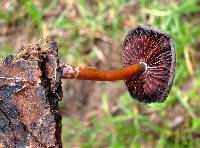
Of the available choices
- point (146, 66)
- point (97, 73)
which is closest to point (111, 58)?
point (146, 66)

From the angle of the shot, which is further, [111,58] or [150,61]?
[111,58]

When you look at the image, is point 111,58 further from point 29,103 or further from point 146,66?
point 29,103

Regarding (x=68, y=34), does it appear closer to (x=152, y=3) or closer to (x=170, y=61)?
(x=152, y=3)

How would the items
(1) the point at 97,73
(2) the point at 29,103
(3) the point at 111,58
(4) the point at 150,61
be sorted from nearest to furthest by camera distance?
(2) the point at 29,103 → (1) the point at 97,73 → (4) the point at 150,61 → (3) the point at 111,58

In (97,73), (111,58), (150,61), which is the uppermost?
(111,58)

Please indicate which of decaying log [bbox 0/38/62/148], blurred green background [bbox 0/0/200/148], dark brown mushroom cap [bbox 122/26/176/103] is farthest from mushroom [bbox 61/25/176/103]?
blurred green background [bbox 0/0/200/148]

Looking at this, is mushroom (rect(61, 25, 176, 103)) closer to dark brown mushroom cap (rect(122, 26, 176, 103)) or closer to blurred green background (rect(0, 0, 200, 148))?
dark brown mushroom cap (rect(122, 26, 176, 103))

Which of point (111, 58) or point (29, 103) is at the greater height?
point (111, 58)
